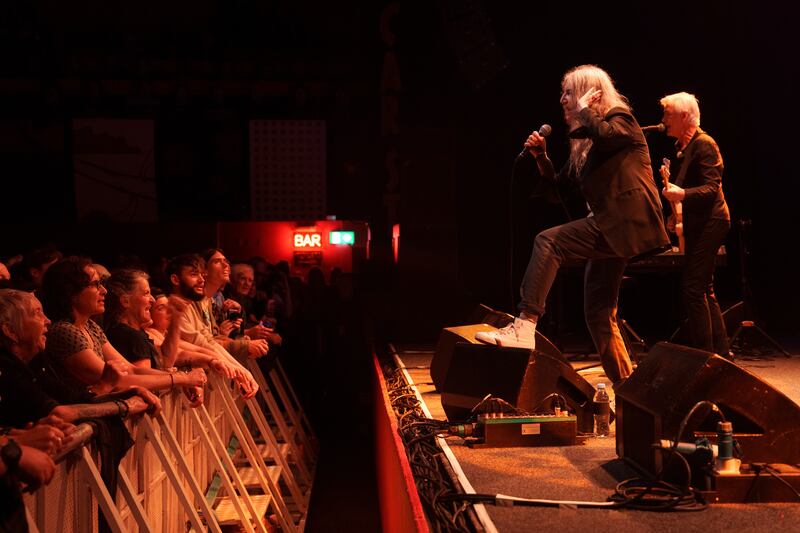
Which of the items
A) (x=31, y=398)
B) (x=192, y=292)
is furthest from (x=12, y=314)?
(x=192, y=292)

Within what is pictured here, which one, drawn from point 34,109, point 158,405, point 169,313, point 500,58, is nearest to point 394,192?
point 500,58

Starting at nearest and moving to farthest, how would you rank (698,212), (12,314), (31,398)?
(31,398)
(12,314)
(698,212)

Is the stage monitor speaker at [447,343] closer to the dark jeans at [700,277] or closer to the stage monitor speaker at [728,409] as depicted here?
the dark jeans at [700,277]

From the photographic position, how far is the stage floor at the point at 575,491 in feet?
7.52

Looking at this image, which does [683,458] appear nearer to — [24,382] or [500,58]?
[24,382]

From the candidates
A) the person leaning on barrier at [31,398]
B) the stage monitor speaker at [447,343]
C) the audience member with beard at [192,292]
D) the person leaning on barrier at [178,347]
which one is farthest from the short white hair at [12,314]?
the stage monitor speaker at [447,343]

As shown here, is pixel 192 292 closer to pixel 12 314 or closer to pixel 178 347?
pixel 178 347

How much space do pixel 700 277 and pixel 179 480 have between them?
258 centimetres

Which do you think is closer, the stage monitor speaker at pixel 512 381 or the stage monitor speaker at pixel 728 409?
the stage monitor speaker at pixel 728 409

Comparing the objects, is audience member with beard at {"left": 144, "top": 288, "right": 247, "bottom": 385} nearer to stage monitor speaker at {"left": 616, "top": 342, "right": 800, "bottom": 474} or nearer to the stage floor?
the stage floor

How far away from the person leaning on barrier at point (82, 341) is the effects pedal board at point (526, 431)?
1.21 metres

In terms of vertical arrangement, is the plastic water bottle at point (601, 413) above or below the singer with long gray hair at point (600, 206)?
below

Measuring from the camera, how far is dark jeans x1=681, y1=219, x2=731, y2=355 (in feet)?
13.3

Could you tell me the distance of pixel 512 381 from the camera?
3352 mm
